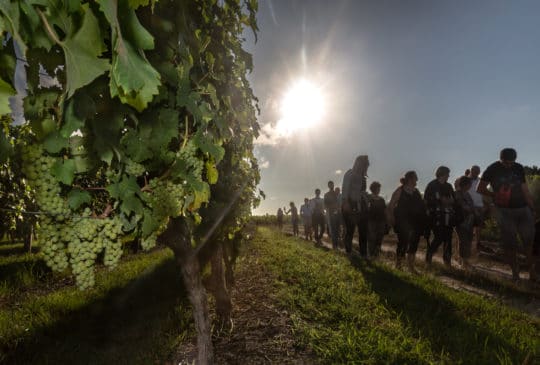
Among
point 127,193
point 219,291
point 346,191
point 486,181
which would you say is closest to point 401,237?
point 346,191

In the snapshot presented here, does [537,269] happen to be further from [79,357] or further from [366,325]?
[79,357]

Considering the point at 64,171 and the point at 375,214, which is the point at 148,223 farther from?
the point at 375,214

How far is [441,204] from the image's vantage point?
6809 mm

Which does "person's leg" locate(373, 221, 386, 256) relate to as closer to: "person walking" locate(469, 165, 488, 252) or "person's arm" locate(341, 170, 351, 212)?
"person's arm" locate(341, 170, 351, 212)

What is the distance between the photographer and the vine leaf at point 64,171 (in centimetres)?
139

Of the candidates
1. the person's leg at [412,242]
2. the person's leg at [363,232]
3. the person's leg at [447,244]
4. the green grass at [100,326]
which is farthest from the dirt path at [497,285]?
the green grass at [100,326]

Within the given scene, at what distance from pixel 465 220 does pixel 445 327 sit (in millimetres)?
4623

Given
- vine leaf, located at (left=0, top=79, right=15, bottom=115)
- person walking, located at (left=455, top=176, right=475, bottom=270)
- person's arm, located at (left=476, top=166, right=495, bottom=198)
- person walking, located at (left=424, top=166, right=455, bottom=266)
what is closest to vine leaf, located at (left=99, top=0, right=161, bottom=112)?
vine leaf, located at (left=0, top=79, right=15, bottom=115)

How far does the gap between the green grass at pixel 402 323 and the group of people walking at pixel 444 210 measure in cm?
161

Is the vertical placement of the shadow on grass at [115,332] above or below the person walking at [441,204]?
below

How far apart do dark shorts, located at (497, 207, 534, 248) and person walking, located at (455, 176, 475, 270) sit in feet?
3.83

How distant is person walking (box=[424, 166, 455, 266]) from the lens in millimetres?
6777

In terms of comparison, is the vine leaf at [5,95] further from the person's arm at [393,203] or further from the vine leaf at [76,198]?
the person's arm at [393,203]

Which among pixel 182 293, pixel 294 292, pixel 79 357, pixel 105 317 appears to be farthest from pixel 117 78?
pixel 182 293
